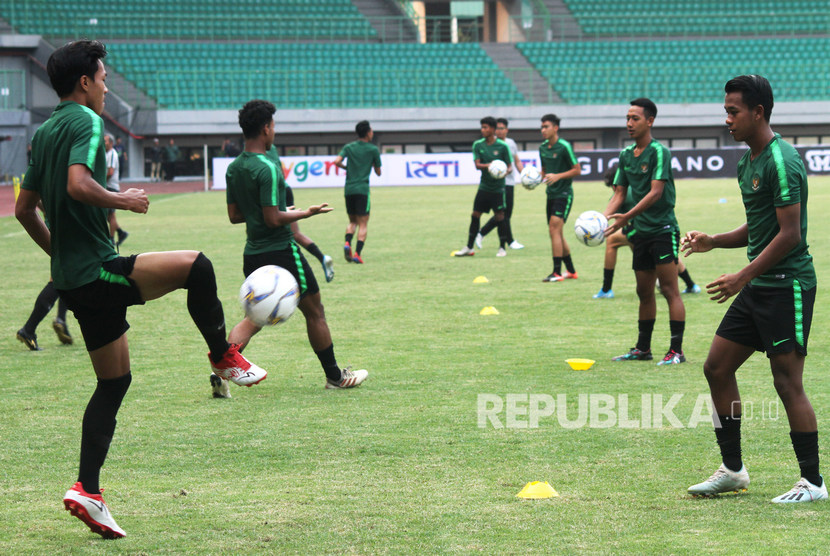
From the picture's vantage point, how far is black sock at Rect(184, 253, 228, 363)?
15.2 feet

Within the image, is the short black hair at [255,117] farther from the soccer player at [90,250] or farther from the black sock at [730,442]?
the black sock at [730,442]

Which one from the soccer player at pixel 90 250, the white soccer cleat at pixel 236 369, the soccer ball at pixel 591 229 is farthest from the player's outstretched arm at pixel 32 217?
the soccer ball at pixel 591 229

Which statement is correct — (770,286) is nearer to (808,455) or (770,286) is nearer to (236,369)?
(808,455)

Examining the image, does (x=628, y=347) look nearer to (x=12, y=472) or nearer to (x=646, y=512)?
(x=646, y=512)

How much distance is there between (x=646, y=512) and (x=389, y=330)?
219 inches

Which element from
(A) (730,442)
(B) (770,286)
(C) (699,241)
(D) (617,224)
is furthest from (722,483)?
(D) (617,224)

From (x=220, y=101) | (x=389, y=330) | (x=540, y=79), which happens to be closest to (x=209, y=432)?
(x=389, y=330)

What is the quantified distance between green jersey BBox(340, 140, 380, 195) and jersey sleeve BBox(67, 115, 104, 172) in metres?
12.0

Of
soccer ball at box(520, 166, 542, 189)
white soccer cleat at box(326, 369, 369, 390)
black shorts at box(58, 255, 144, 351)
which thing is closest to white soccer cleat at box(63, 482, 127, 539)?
black shorts at box(58, 255, 144, 351)

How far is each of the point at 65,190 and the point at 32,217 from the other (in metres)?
0.39

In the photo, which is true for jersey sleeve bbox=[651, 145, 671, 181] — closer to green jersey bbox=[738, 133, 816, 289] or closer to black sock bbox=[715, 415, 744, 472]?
green jersey bbox=[738, 133, 816, 289]

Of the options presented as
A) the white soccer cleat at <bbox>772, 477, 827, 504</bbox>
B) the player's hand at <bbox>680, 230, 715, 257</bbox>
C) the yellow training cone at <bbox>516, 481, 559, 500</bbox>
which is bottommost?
the yellow training cone at <bbox>516, 481, 559, 500</bbox>

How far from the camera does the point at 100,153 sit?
432cm

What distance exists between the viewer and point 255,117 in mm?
6930
